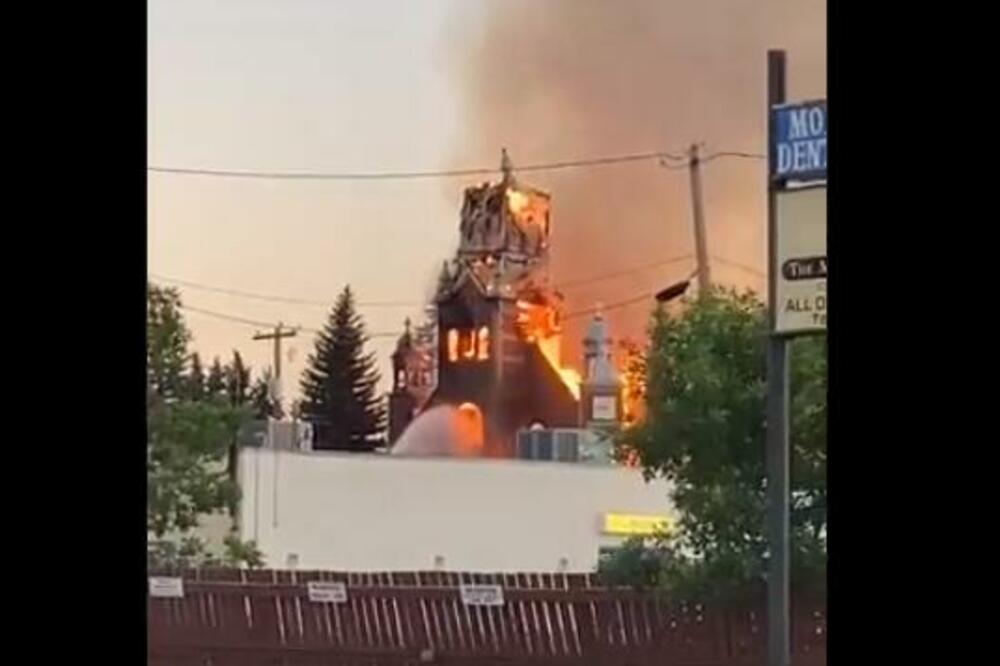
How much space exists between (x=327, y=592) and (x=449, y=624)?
17cm

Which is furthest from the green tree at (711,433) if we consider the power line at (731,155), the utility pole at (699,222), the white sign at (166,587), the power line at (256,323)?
the white sign at (166,587)

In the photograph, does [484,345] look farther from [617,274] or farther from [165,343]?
[165,343]

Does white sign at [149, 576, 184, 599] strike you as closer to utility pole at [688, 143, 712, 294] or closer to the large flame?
the large flame

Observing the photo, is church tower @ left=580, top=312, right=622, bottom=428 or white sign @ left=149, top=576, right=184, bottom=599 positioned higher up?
church tower @ left=580, top=312, right=622, bottom=428

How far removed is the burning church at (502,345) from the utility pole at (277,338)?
125 millimetres

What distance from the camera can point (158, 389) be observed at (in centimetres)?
80

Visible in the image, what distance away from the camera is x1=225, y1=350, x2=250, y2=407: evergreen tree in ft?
4.97

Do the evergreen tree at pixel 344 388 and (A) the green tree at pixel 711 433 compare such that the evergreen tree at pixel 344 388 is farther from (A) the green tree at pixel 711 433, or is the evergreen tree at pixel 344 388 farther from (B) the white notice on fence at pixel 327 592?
(A) the green tree at pixel 711 433

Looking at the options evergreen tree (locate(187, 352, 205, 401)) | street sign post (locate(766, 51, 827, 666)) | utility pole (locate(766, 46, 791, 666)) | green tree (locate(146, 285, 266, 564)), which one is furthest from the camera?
evergreen tree (locate(187, 352, 205, 401))

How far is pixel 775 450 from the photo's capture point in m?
1.30

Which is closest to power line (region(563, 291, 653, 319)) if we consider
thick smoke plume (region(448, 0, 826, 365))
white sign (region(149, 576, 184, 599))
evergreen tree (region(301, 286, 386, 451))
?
thick smoke plume (region(448, 0, 826, 365))

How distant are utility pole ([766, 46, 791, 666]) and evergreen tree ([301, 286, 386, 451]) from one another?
1.46 feet
